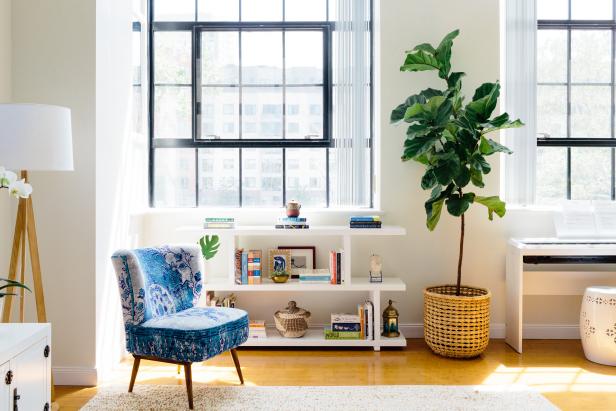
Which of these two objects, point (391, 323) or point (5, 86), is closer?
point (5, 86)

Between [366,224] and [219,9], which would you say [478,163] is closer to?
[366,224]

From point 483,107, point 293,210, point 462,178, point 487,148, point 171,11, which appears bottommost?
point 293,210

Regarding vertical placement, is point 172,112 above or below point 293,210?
above

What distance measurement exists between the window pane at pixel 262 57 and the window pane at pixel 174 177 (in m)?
0.81

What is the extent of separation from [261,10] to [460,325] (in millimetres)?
2929

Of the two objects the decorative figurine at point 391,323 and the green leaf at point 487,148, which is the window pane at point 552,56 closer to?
the green leaf at point 487,148

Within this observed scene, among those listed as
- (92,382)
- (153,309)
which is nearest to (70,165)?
(153,309)

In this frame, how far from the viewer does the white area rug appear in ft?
9.51

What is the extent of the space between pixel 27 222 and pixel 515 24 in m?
3.75

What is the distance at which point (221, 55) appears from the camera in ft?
14.7

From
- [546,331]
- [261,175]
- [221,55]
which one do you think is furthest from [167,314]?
[546,331]

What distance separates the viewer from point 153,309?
10.1ft

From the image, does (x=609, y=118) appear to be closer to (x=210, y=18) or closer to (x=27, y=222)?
(x=210, y=18)

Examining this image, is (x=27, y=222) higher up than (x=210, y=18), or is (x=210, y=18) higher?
(x=210, y=18)
